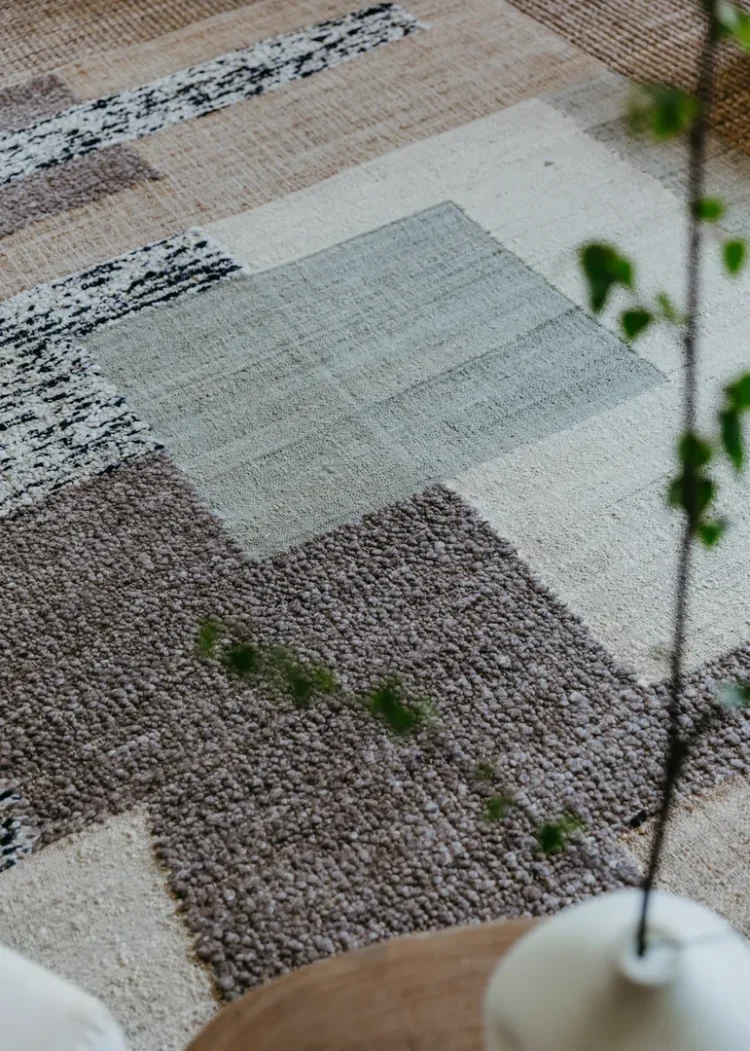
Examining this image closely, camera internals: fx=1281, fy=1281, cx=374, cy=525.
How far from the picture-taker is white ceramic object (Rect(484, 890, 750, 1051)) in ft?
1.67

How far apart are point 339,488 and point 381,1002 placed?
77 cm

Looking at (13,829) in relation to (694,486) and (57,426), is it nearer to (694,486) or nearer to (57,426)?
(57,426)

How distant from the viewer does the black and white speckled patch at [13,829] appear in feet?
3.58

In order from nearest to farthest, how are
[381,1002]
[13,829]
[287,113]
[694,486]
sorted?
[694,486] → [381,1002] → [13,829] → [287,113]

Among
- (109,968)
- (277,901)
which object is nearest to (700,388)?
(277,901)

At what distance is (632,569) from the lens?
1.27 m

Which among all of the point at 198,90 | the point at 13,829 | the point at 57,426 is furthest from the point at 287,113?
the point at 13,829

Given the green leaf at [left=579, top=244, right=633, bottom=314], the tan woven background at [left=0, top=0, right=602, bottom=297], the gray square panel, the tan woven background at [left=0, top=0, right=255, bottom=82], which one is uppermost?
the green leaf at [left=579, top=244, right=633, bottom=314]

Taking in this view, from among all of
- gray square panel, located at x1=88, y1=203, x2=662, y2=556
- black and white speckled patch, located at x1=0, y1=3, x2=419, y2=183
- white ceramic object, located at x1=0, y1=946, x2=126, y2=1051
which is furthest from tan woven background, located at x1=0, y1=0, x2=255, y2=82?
white ceramic object, located at x1=0, y1=946, x2=126, y2=1051

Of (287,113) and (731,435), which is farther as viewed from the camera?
(287,113)

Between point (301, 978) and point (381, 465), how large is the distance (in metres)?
0.78

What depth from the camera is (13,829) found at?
1108mm

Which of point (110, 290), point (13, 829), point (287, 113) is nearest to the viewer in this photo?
point (13, 829)

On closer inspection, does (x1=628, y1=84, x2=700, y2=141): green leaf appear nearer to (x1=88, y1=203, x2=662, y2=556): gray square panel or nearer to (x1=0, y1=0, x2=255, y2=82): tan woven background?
(x1=88, y1=203, x2=662, y2=556): gray square panel
